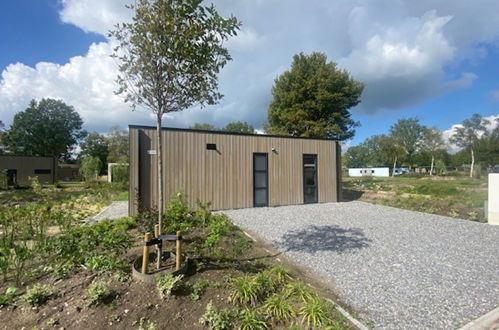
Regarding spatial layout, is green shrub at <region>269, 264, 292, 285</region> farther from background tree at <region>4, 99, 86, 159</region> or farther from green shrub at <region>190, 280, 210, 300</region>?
background tree at <region>4, 99, 86, 159</region>

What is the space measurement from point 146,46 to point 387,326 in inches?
149

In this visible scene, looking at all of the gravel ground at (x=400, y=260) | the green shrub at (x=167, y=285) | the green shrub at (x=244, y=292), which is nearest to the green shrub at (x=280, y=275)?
the green shrub at (x=244, y=292)

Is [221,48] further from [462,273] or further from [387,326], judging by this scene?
[462,273]

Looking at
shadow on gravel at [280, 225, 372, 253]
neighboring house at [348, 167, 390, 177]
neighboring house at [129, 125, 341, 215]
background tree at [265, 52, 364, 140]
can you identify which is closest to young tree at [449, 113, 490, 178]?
neighboring house at [348, 167, 390, 177]

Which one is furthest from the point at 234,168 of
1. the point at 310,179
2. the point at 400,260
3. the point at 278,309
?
the point at 278,309

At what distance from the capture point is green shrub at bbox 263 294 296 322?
7.06 ft

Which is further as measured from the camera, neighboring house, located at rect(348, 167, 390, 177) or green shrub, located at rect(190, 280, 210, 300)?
neighboring house, located at rect(348, 167, 390, 177)

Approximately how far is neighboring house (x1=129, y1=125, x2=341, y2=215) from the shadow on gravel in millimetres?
3291

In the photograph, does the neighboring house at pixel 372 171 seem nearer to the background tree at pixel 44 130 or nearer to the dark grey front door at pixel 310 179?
the dark grey front door at pixel 310 179

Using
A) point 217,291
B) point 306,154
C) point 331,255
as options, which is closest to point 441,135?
point 306,154

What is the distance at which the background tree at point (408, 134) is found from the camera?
3881 centimetres

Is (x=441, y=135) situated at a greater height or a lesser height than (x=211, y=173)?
greater

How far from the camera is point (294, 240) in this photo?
4836 millimetres

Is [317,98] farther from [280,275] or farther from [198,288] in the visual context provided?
[198,288]
